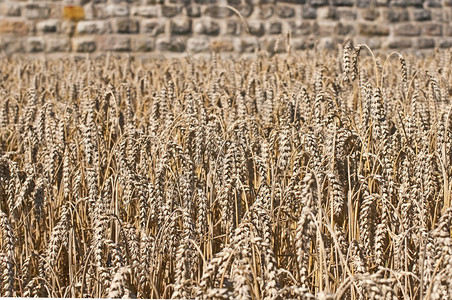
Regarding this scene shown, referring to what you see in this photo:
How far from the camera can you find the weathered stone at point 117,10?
22.6 feet

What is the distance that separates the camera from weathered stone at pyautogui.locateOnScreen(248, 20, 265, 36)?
7.05 meters

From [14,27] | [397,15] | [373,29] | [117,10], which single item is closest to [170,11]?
[117,10]

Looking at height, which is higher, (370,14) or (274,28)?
(370,14)

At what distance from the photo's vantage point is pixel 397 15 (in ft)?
24.1

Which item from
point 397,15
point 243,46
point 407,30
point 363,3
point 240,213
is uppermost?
point 363,3

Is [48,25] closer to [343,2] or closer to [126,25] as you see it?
[126,25]

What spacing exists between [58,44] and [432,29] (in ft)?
14.0

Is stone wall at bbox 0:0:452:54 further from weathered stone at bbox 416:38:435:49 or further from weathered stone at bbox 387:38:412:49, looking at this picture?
weathered stone at bbox 416:38:435:49

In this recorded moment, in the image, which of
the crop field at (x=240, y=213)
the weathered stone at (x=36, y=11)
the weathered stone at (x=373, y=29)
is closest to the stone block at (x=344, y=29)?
the weathered stone at (x=373, y=29)

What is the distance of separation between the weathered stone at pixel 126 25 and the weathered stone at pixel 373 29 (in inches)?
100

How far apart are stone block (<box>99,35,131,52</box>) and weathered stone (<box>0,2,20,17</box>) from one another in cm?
96

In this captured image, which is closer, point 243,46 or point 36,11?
point 36,11

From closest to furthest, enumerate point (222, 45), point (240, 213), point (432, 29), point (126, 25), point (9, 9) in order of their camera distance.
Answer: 1. point (240, 213)
2. point (9, 9)
3. point (126, 25)
4. point (222, 45)
5. point (432, 29)

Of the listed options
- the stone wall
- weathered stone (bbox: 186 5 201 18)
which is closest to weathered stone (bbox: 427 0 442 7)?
the stone wall
